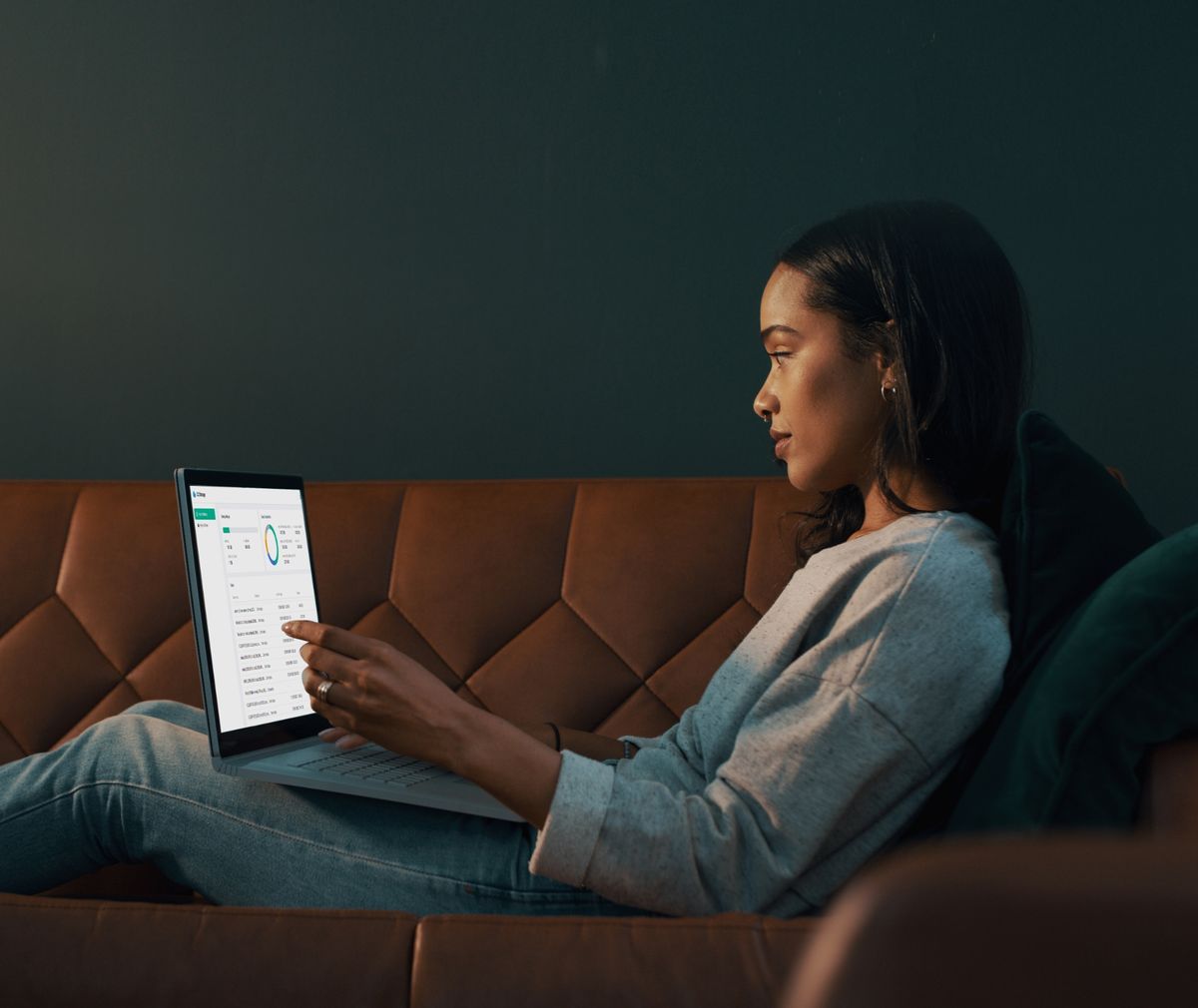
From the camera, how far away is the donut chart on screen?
1.40 meters

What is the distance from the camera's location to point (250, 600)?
1.32m

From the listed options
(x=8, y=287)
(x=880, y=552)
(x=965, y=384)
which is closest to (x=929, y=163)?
(x=965, y=384)

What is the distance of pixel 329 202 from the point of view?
214cm

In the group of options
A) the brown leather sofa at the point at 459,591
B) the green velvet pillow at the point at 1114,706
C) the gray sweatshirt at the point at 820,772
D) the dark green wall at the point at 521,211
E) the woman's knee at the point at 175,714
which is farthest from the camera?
the dark green wall at the point at 521,211

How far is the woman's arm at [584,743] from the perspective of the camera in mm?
1361

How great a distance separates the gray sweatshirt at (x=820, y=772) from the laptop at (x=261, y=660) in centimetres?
12

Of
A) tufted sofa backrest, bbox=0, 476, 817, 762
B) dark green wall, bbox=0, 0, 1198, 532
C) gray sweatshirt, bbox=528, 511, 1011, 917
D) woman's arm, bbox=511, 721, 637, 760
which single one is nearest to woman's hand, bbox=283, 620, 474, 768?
gray sweatshirt, bbox=528, 511, 1011, 917

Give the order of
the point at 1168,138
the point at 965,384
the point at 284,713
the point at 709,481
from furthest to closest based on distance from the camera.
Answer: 1. the point at 1168,138
2. the point at 709,481
3. the point at 284,713
4. the point at 965,384

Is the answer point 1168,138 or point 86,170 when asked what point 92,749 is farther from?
point 1168,138

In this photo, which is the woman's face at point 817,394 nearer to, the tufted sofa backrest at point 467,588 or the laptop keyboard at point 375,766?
the tufted sofa backrest at point 467,588

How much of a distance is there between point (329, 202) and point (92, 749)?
1.29 meters

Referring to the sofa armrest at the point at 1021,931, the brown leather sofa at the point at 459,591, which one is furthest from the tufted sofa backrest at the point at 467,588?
the sofa armrest at the point at 1021,931

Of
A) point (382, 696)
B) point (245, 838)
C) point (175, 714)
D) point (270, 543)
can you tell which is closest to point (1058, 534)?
point (382, 696)

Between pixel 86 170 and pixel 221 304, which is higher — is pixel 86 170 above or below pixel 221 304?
above
